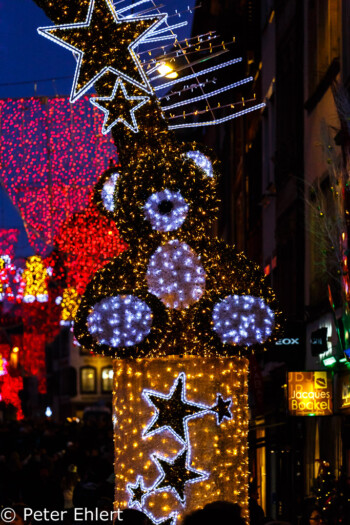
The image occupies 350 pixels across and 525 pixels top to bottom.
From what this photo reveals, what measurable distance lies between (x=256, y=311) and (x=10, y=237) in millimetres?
19073

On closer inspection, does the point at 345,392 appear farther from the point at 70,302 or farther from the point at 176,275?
the point at 70,302

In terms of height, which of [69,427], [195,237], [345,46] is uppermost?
[345,46]

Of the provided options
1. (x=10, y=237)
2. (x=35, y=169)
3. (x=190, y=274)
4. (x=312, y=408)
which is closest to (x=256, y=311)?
(x=190, y=274)

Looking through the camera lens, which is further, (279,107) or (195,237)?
(279,107)

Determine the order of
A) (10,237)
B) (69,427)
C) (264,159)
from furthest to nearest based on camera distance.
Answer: (69,427)
(10,237)
(264,159)

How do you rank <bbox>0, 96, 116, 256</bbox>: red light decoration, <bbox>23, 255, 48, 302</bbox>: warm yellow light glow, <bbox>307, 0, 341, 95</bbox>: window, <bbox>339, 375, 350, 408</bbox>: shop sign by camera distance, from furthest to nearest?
<bbox>23, 255, 48, 302</bbox>: warm yellow light glow, <bbox>0, 96, 116, 256</bbox>: red light decoration, <bbox>307, 0, 341, 95</bbox>: window, <bbox>339, 375, 350, 408</bbox>: shop sign

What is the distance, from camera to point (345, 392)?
15.8 meters

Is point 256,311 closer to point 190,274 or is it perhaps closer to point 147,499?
point 190,274

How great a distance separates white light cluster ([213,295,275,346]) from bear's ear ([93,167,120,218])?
1.52m

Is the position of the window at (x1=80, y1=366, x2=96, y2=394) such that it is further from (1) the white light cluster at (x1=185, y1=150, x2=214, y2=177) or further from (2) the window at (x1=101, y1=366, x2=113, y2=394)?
(1) the white light cluster at (x1=185, y1=150, x2=214, y2=177)

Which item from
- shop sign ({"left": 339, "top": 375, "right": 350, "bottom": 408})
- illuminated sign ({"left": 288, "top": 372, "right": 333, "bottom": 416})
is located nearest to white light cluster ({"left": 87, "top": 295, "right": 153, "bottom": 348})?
shop sign ({"left": 339, "top": 375, "right": 350, "bottom": 408})

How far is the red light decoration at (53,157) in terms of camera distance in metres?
19.3

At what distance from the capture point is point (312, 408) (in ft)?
53.5

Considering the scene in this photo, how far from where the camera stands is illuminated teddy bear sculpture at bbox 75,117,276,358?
34.5 ft
